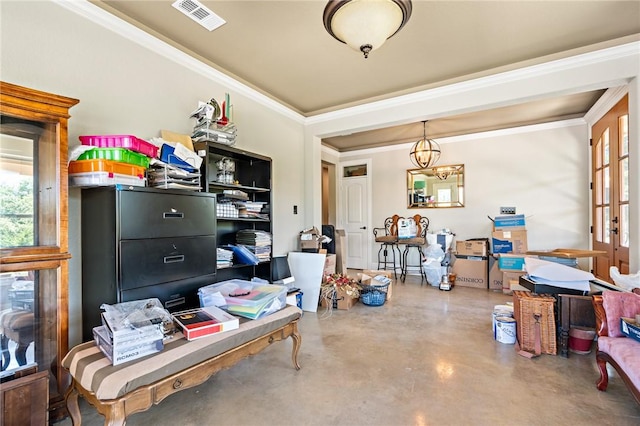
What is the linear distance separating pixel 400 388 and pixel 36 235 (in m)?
2.29

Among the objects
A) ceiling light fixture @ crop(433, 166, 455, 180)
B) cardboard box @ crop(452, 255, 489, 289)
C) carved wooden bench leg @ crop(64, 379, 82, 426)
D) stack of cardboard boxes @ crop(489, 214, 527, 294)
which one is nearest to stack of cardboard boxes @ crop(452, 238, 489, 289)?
cardboard box @ crop(452, 255, 489, 289)

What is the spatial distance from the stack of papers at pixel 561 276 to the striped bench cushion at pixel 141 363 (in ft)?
7.80

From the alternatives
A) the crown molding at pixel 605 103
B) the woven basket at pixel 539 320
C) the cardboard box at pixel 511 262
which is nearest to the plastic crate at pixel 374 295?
the woven basket at pixel 539 320

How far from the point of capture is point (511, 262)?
14.3 feet

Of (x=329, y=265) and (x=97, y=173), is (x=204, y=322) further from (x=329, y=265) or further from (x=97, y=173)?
(x=329, y=265)

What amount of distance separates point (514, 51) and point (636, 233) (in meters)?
1.91

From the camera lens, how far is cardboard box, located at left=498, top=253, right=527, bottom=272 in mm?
4324

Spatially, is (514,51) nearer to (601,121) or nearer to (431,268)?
(601,121)

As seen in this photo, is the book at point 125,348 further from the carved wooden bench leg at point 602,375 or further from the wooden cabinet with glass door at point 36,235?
the carved wooden bench leg at point 602,375

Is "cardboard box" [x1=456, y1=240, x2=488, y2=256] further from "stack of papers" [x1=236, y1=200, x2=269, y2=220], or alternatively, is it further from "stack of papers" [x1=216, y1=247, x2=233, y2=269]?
"stack of papers" [x1=216, y1=247, x2=233, y2=269]

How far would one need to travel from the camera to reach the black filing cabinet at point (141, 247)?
176 centimetres

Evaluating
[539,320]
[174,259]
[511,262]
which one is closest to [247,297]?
[174,259]

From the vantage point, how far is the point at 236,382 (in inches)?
79.2

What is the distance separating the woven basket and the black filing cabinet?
2564mm
